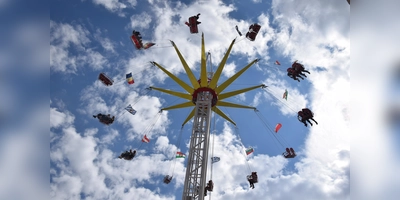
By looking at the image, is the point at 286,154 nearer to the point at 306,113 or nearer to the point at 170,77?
the point at 306,113

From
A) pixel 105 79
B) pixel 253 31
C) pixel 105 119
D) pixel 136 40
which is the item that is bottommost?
pixel 105 119

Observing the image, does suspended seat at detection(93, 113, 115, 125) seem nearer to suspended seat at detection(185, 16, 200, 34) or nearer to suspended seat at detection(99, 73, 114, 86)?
suspended seat at detection(99, 73, 114, 86)

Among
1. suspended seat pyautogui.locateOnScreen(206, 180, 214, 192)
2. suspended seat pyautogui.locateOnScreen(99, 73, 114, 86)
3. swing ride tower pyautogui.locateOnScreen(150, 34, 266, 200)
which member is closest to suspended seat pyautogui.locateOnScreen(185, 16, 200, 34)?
swing ride tower pyautogui.locateOnScreen(150, 34, 266, 200)

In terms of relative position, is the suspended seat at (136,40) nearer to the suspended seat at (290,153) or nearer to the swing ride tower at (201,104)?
the swing ride tower at (201,104)

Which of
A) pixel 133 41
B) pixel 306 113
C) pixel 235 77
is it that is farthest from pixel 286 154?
pixel 133 41

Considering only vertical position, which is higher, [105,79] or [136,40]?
[136,40]

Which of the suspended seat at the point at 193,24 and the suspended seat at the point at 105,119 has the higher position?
the suspended seat at the point at 193,24

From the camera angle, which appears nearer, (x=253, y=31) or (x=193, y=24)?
(x=193, y=24)

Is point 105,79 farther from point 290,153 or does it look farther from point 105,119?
point 290,153

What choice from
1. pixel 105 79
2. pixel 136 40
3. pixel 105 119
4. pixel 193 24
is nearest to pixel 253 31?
pixel 193 24

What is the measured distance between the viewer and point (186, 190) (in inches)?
817

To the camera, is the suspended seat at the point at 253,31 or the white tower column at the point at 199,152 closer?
the white tower column at the point at 199,152

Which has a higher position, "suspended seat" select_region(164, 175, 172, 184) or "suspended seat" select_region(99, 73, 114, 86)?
"suspended seat" select_region(99, 73, 114, 86)

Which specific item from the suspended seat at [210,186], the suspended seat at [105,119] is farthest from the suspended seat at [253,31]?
the suspended seat at [105,119]
